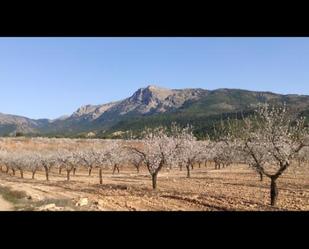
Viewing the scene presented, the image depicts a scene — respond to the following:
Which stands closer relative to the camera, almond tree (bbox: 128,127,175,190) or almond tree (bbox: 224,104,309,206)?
almond tree (bbox: 224,104,309,206)

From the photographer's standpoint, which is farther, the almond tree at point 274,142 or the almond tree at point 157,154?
the almond tree at point 157,154

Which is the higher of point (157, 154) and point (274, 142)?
point (274, 142)

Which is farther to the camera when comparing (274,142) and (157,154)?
(157,154)
